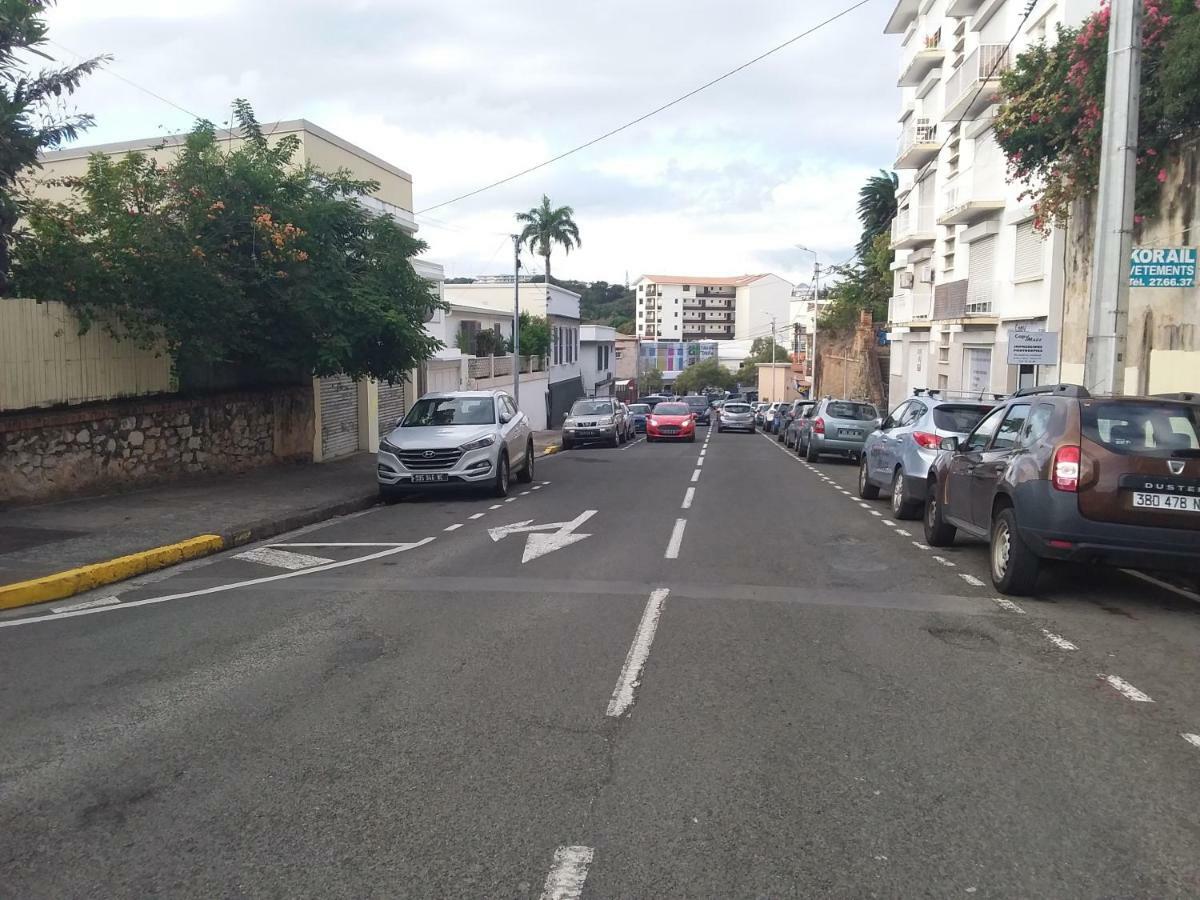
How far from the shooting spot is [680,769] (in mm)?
4531

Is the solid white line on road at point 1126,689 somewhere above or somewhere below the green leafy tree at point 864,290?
below

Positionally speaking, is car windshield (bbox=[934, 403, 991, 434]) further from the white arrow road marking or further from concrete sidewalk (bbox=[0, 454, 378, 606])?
concrete sidewalk (bbox=[0, 454, 378, 606])

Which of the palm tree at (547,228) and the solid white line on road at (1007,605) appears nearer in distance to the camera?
the solid white line on road at (1007,605)

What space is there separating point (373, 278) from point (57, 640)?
398 inches

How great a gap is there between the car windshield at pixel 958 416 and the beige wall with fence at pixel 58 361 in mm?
10944

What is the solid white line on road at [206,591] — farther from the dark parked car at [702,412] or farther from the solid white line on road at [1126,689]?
the dark parked car at [702,412]

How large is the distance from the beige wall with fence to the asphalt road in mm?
4622

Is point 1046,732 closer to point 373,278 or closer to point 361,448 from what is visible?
point 373,278

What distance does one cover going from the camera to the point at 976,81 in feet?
91.9

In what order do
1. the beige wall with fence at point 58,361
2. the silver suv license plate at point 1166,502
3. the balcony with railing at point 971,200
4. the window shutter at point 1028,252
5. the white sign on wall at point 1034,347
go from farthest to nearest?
the balcony with railing at point 971,200, the window shutter at point 1028,252, the white sign on wall at point 1034,347, the beige wall with fence at point 58,361, the silver suv license plate at point 1166,502

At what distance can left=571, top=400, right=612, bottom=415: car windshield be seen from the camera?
104 feet

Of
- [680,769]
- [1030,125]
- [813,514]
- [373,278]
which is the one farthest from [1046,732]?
[1030,125]

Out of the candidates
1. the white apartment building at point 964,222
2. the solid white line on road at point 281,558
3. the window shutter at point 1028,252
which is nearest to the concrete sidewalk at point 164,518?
the solid white line on road at point 281,558

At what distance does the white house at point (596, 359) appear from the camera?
64250 millimetres
